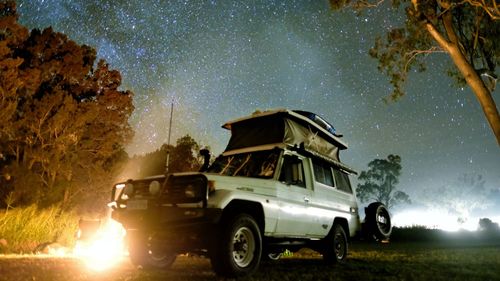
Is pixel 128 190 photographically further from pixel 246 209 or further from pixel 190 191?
pixel 246 209

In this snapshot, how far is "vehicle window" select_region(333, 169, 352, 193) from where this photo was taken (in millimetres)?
10336

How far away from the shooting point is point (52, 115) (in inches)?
878

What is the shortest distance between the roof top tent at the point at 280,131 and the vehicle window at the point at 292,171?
0.28m

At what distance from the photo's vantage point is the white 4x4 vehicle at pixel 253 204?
20.4 feet

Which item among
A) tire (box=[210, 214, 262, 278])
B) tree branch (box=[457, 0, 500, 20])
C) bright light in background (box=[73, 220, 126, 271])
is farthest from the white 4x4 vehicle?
tree branch (box=[457, 0, 500, 20])

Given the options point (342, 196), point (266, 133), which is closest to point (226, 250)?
point (266, 133)

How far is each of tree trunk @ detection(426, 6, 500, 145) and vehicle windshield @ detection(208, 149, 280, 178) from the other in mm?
8871

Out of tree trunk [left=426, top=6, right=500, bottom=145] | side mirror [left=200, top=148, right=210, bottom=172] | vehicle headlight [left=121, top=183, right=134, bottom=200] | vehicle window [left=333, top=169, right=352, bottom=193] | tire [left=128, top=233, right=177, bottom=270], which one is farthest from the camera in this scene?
tree trunk [left=426, top=6, right=500, bottom=145]

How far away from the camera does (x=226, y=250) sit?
6078 millimetres

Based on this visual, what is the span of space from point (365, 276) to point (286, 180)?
209 cm

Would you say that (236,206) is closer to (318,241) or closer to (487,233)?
(318,241)

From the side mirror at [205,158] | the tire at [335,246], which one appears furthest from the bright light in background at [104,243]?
the tire at [335,246]

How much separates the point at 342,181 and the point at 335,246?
183 centimetres

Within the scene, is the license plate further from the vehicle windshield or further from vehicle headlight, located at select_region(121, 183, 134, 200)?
the vehicle windshield
